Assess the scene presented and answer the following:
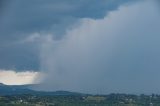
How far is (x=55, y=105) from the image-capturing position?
316 feet

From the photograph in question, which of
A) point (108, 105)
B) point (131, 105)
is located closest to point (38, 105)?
point (108, 105)

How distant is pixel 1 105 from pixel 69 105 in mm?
16304

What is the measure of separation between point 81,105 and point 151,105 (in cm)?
1826

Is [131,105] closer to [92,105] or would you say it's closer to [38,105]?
[92,105]

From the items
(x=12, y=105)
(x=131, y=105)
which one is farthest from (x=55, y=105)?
(x=131, y=105)

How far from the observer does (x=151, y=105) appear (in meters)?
101

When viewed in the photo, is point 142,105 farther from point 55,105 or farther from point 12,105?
point 12,105

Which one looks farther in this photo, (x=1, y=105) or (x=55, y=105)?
(x=55, y=105)


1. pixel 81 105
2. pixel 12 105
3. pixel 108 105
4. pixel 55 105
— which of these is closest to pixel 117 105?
pixel 108 105

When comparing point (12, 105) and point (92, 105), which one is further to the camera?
point (92, 105)

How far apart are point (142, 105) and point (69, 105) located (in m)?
18.5

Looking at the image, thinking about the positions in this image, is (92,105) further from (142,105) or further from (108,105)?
(142,105)

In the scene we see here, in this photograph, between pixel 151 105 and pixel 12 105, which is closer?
pixel 12 105

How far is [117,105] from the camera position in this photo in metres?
97.1
